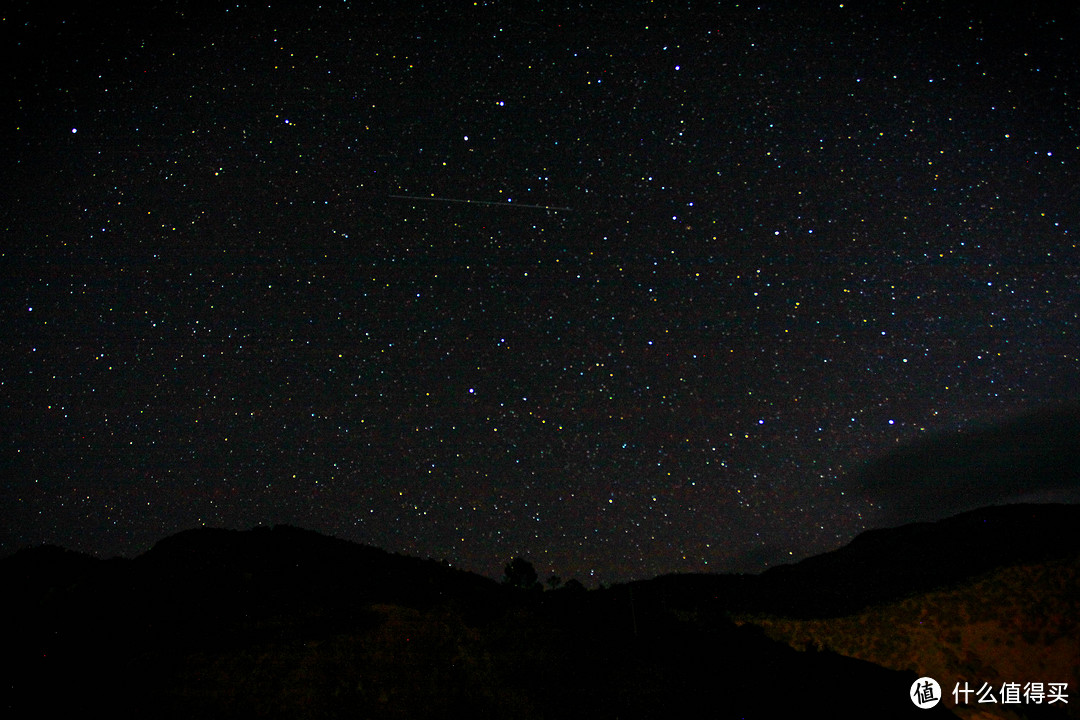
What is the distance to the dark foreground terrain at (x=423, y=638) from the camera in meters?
10.1

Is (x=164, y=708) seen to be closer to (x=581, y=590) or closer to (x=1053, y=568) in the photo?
(x=581, y=590)

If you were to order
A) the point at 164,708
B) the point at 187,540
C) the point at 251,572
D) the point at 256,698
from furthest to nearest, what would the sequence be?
the point at 187,540, the point at 251,572, the point at 256,698, the point at 164,708

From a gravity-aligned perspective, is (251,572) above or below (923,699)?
above

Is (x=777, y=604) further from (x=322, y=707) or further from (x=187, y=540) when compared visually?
(x=187, y=540)

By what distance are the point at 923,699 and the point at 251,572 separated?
57.6 feet

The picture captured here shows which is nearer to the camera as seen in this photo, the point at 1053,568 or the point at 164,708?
the point at 164,708

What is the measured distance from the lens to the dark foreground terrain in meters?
10.1

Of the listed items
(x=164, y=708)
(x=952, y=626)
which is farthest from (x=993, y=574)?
(x=164, y=708)

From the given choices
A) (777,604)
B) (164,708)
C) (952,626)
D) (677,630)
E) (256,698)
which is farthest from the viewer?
(777,604)

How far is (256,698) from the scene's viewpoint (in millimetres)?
10188

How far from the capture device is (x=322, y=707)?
1021cm

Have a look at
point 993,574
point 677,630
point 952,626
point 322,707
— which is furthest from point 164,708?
point 993,574

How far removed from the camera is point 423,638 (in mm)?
13188

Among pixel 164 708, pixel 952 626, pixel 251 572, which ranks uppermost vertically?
pixel 251 572
